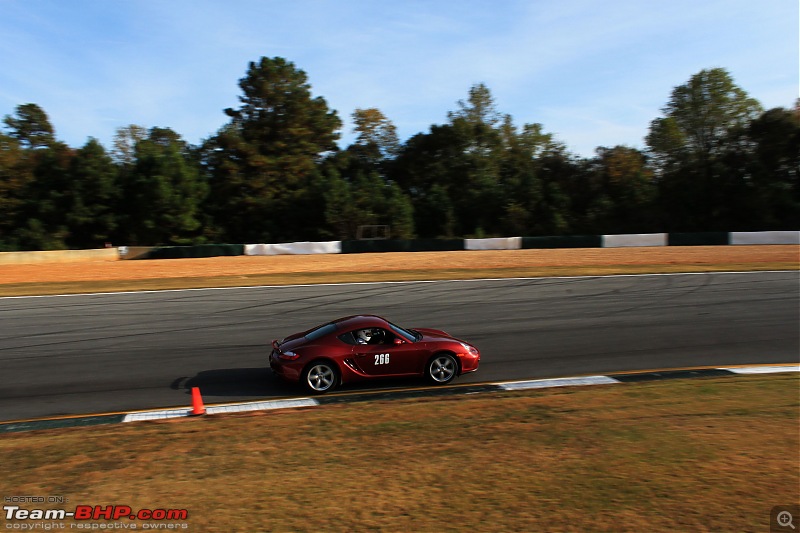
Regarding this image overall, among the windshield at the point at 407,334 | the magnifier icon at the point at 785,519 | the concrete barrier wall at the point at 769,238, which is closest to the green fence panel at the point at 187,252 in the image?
the windshield at the point at 407,334

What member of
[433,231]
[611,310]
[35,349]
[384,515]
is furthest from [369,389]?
[433,231]

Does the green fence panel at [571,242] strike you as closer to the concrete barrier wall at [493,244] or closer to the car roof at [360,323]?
the concrete barrier wall at [493,244]

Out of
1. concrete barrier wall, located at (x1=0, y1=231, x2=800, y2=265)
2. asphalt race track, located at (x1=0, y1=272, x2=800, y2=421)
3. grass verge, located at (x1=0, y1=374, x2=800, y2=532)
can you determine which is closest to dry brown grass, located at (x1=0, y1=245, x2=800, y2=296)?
concrete barrier wall, located at (x1=0, y1=231, x2=800, y2=265)

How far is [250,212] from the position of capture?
50094mm

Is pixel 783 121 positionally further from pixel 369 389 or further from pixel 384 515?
pixel 384 515

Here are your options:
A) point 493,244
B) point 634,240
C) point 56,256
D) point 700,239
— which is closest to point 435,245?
point 493,244

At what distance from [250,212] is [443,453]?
1810 inches

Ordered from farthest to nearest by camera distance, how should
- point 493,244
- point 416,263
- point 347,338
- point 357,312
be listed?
1. point 493,244
2. point 416,263
3. point 357,312
4. point 347,338

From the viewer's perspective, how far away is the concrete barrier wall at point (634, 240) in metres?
37.4

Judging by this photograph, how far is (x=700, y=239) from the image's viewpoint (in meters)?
37.2

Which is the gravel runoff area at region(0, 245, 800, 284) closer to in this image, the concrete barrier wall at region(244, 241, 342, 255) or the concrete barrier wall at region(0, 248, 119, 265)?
the concrete barrier wall at region(0, 248, 119, 265)

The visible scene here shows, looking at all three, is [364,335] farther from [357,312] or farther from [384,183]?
[384,183]

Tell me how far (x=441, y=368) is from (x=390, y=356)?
2.83 ft

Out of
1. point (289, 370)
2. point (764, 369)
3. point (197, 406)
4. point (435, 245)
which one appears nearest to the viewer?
point (197, 406)
